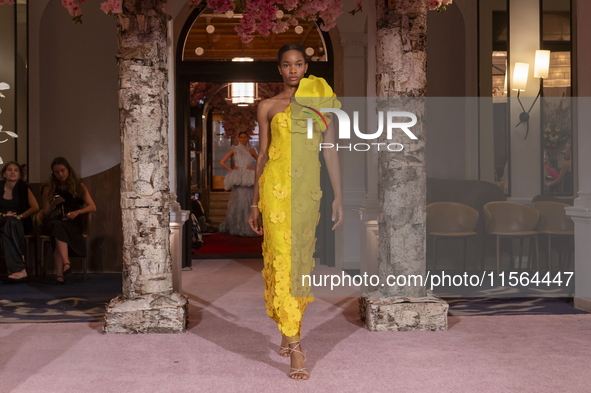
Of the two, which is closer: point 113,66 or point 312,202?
point 312,202

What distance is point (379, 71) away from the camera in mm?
3969

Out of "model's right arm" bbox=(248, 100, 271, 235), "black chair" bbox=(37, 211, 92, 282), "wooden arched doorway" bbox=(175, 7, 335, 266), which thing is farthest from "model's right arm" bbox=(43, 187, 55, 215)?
"model's right arm" bbox=(248, 100, 271, 235)

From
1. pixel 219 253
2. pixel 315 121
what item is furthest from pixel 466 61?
pixel 315 121

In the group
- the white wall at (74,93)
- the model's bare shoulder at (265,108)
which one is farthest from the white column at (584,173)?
the white wall at (74,93)

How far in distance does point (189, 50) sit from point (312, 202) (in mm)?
4386

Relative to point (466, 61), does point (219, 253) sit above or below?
below

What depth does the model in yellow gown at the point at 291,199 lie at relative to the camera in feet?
9.86

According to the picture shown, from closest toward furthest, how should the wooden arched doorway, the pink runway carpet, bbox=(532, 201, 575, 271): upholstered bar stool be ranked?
the pink runway carpet
bbox=(532, 201, 575, 271): upholstered bar stool
the wooden arched doorway

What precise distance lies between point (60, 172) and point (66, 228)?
2.06 feet

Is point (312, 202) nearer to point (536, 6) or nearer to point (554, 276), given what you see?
point (554, 276)

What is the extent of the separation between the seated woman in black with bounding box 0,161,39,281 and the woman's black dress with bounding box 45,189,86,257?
0.26 m

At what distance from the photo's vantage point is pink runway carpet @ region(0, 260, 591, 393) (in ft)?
9.34

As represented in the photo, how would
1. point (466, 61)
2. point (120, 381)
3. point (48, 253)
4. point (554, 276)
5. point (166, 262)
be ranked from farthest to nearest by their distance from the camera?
point (466, 61), point (48, 253), point (554, 276), point (166, 262), point (120, 381)

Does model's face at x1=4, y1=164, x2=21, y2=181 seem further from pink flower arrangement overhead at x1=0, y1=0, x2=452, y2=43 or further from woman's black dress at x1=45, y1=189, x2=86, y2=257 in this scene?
pink flower arrangement overhead at x1=0, y1=0, x2=452, y2=43
